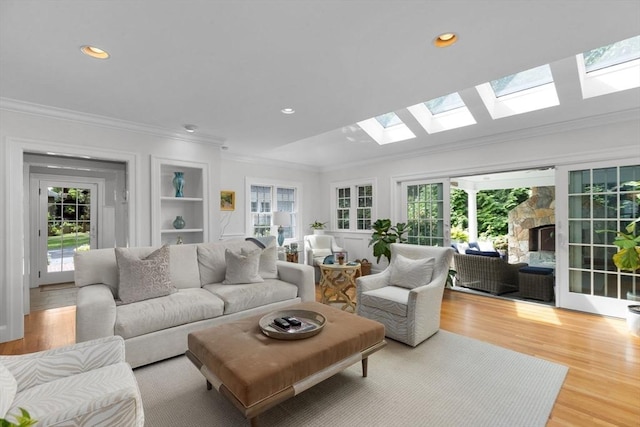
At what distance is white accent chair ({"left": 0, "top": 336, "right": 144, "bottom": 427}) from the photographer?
1166 mm

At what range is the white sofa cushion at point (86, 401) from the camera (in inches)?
45.0

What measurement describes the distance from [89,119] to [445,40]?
3865mm

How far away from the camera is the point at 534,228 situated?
7.38 meters

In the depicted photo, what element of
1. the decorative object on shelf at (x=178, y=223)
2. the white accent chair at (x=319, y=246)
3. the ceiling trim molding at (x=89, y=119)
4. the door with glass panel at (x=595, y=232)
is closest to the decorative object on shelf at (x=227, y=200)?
the decorative object on shelf at (x=178, y=223)

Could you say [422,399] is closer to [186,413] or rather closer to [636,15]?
[186,413]

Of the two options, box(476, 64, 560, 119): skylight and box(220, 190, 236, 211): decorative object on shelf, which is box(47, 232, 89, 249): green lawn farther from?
box(476, 64, 560, 119): skylight

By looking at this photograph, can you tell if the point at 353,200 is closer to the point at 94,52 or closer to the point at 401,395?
the point at 401,395

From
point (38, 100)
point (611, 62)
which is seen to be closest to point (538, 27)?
point (611, 62)

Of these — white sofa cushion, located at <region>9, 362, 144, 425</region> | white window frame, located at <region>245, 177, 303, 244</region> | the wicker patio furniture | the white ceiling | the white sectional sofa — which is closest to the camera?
white sofa cushion, located at <region>9, 362, 144, 425</region>

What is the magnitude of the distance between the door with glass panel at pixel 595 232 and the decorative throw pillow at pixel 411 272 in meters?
2.17

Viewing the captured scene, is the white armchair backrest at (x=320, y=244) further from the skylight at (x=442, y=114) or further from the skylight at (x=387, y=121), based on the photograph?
the skylight at (x=442, y=114)

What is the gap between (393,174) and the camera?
5.74 m

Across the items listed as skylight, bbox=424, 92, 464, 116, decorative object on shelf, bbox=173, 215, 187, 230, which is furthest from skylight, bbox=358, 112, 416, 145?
decorative object on shelf, bbox=173, 215, 187, 230

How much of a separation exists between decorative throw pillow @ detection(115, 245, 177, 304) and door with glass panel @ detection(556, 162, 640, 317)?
4.82m
